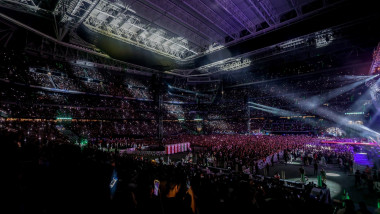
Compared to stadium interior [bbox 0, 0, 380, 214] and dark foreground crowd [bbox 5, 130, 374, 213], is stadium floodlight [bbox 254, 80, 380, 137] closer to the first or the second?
stadium interior [bbox 0, 0, 380, 214]

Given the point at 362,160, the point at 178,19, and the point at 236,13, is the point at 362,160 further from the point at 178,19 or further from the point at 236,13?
the point at 178,19

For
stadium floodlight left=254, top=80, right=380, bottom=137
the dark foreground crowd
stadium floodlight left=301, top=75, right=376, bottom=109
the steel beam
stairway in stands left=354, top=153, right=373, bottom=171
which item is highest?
the steel beam

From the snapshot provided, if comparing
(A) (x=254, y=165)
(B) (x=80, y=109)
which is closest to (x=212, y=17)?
(A) (x=254, y=165)

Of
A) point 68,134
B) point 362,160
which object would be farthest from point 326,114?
point 68,134

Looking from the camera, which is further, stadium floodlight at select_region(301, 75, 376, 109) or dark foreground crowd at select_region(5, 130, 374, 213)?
stadium floodlight at select_region(301, 75, 376, 109)

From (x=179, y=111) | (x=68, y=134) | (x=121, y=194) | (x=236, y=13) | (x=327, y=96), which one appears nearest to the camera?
(x=121, y=194)

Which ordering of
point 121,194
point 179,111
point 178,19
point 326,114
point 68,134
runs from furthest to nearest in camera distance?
point 179,111 < point 326,114 < point 68,134 < point 178,19 < point 121,194

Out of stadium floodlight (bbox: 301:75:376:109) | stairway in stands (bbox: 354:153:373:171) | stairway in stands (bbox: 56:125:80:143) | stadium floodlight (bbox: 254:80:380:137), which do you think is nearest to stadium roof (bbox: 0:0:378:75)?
stairway in stands (bbox: 354:153:373:171)

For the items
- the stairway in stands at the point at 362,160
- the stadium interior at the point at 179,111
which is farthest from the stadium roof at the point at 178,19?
the stairway in stands at the point at 362,160

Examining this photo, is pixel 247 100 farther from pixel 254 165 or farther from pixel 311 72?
pixel 254 165

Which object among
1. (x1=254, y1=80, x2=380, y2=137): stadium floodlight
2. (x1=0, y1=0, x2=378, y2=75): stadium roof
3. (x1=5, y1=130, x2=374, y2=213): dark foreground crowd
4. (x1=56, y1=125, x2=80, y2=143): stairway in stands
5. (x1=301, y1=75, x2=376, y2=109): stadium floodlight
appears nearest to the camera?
(x1=5, y1=130, x2=374, y2=213): dark foreground crowd

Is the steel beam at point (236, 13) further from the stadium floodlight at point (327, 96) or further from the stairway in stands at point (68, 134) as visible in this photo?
the stadium floodlight at point (327, 96)
